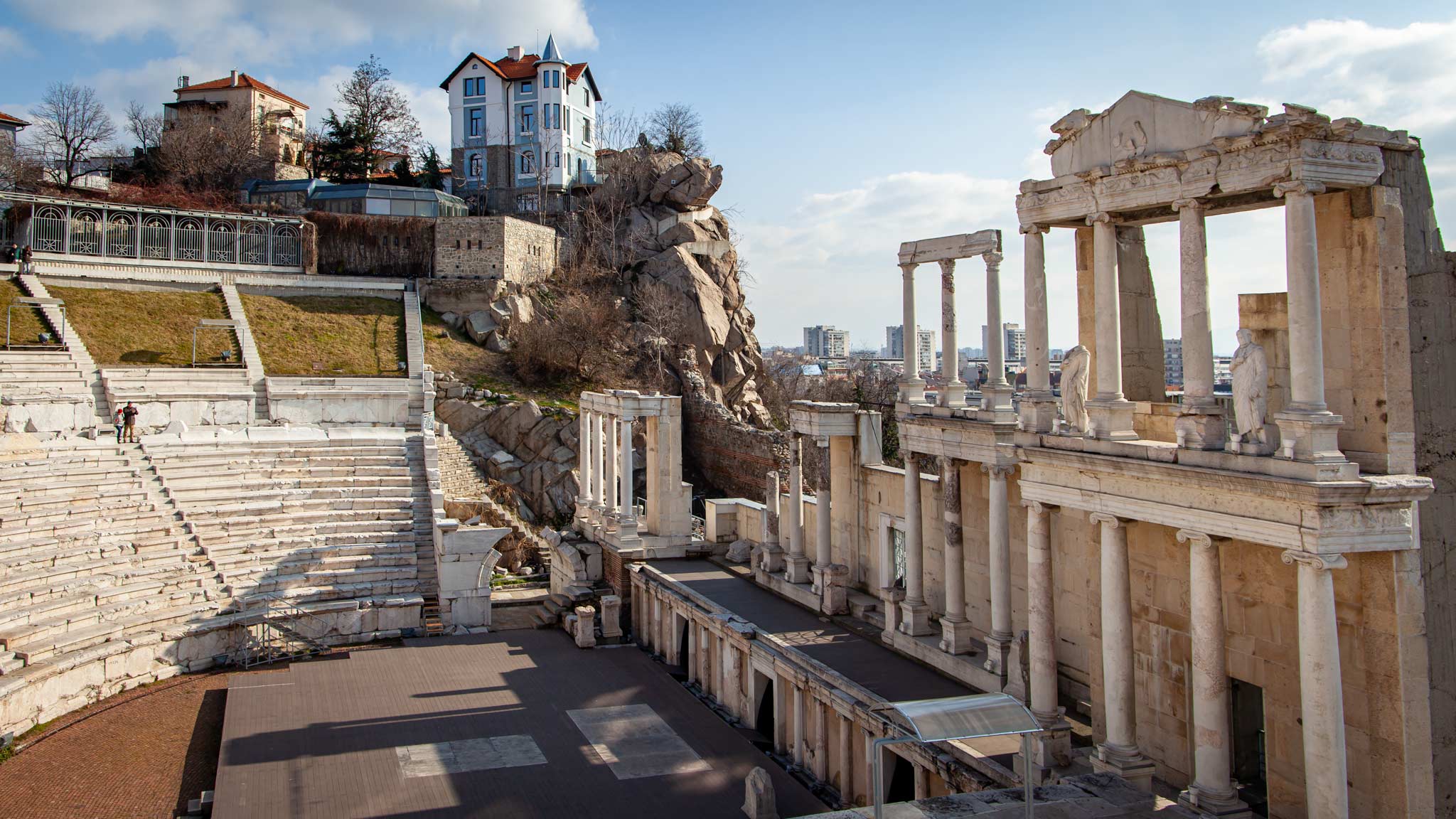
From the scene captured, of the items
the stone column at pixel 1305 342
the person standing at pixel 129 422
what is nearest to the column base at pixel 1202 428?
the stone column at pixel 1305 342

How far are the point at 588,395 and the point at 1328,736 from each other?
2181 cm

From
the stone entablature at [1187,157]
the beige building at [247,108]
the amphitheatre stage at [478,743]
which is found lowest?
the amphitheatre stage at [478,743]

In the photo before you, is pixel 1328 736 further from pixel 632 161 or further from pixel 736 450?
pixel 632 161

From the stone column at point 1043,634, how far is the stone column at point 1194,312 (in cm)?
256

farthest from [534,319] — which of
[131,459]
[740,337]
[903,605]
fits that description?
A: [903,605]

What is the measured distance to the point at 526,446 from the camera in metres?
36.6

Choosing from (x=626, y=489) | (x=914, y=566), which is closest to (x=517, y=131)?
(x=626, y=489)

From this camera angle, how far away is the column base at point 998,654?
15609mm

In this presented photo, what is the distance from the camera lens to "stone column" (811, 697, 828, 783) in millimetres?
16234

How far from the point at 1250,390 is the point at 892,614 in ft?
29.7

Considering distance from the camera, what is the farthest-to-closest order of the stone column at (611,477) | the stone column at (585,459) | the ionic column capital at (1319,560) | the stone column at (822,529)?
the stone column at (585,459), the stone column at (611,477), the stone column at (822,529), the ionic column capital at (1319,560)

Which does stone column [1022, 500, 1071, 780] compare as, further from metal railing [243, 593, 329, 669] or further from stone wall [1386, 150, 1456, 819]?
metal railing [243, 593, 329, 669]

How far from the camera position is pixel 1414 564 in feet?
32.7

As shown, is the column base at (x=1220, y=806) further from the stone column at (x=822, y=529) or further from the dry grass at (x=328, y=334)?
the dry grass at (x=328, y=334)
